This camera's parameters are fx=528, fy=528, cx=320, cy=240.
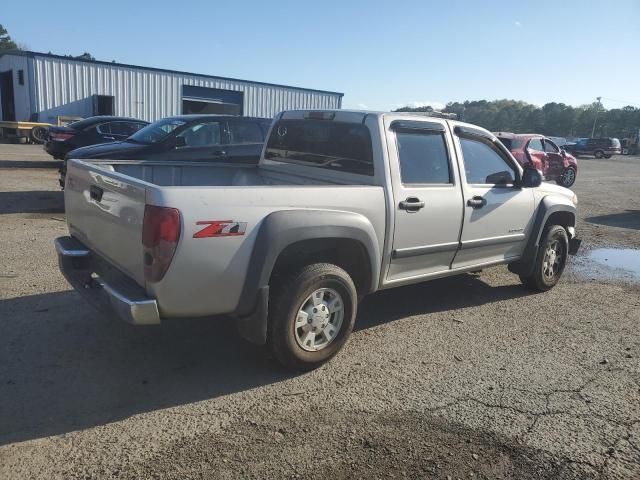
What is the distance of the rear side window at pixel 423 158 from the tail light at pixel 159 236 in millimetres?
1989

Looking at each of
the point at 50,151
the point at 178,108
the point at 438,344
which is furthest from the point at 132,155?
the point at 178,108

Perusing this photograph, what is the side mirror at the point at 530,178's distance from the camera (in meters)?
5.32

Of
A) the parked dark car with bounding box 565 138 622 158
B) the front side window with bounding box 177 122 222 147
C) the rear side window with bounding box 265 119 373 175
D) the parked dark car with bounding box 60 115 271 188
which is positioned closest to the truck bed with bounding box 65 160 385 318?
the rear side window with bounding box 265 119 373 175

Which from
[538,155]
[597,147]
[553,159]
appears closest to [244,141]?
[538,155]

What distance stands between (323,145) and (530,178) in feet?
7.16

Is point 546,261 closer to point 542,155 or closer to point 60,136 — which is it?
point 542,155

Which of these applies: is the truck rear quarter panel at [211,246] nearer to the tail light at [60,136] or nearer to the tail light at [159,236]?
the tail light at [159,236]

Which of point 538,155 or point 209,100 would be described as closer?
point 538,155

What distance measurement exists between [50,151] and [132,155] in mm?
5771

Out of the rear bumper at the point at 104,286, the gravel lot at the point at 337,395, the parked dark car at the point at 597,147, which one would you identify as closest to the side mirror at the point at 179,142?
the gravel lot at the point at 337,395

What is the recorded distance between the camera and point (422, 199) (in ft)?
14.2

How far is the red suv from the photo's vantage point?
1506cm

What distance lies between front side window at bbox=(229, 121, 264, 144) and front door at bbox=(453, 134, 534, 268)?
18.2 ft

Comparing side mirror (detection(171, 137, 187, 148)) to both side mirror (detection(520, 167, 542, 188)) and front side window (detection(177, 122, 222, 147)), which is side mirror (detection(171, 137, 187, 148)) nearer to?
front side window (detection(177, 122, 222, 147))
